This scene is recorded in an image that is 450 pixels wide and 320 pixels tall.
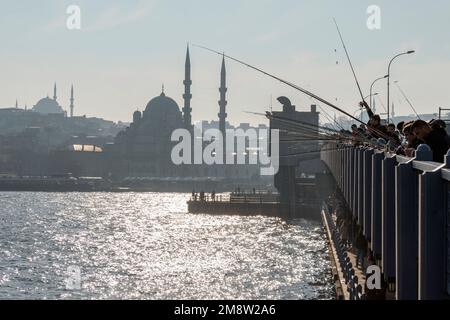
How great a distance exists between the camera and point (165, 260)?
205ft

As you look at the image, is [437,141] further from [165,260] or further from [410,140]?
[165,260]

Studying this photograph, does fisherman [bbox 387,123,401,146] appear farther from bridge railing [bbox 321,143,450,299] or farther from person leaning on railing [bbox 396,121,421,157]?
person leaning on railing [bbox 396,121,421,157]

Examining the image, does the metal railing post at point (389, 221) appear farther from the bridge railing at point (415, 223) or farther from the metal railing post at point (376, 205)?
the metal railing post at point (376, 205)

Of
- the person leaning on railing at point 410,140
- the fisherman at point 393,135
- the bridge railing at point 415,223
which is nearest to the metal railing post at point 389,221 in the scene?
the bridge railing at point 415,223

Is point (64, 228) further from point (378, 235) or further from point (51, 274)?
point (378, 235)

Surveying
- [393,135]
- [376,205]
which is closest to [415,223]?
[393,135]

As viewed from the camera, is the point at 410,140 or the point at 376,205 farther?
the point at 376,205

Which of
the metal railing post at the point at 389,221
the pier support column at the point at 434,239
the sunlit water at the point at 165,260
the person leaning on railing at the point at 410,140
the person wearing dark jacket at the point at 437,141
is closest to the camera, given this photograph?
the pier support column at the point at 434,239

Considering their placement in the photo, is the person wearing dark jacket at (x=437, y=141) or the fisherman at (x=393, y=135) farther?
the fisherman at (x=393, y=135)

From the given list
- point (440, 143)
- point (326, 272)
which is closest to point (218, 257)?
point (326, 272)

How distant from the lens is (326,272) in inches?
2076

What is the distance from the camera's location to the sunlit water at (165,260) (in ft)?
150

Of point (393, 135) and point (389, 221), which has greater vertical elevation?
point (393, 135)
